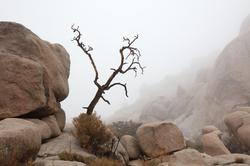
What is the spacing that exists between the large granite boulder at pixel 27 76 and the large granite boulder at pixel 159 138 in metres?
4.93

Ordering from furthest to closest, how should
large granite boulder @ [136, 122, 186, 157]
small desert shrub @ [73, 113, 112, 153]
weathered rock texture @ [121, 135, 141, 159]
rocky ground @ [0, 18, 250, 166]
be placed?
large granite boulder @ [136, 122, 186, 157]
weathered rock texture @ [121, 135, 141, 159]
small desert shrub @ [73, 113, 112, 153]
rocky ground @ [0, 18, 250, 166]

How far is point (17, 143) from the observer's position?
306 inches

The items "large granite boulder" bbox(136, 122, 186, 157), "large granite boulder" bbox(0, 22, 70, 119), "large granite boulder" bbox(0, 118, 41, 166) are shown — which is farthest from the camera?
"large granite boulder" bbox(136, 122, 186, 157)

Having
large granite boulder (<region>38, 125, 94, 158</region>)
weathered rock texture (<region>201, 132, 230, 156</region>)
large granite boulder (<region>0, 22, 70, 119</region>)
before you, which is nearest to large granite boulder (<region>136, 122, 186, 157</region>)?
large granite boulder (<region>38, 125, 94, 158</region>)

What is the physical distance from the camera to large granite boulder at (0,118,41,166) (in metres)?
7.43

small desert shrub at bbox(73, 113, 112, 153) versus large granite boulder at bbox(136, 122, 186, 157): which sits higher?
small desert shrub at bbox(73, 113, 112, 153)

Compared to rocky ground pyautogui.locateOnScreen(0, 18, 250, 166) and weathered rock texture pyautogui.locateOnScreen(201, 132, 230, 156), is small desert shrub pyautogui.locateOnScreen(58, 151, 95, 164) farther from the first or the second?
weathered rock texture pyautogui.locateOnScreen(201, 132, 230, 156)

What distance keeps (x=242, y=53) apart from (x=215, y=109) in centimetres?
971

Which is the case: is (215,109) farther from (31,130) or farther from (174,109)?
(31,130)

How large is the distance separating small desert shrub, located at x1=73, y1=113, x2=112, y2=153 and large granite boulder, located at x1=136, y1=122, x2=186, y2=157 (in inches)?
141

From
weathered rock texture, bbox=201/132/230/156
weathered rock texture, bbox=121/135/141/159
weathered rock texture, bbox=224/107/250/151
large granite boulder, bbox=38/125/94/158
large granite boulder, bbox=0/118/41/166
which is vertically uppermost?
large granite boulder, bbox=0/118/41/166

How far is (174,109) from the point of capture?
5675 centimetres

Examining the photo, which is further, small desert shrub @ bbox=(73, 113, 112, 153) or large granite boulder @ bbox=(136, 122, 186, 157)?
large granite boulder @ bbox=(136, 122, 186, 157)

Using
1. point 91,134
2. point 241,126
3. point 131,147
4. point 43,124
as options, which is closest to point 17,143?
point 43,124
